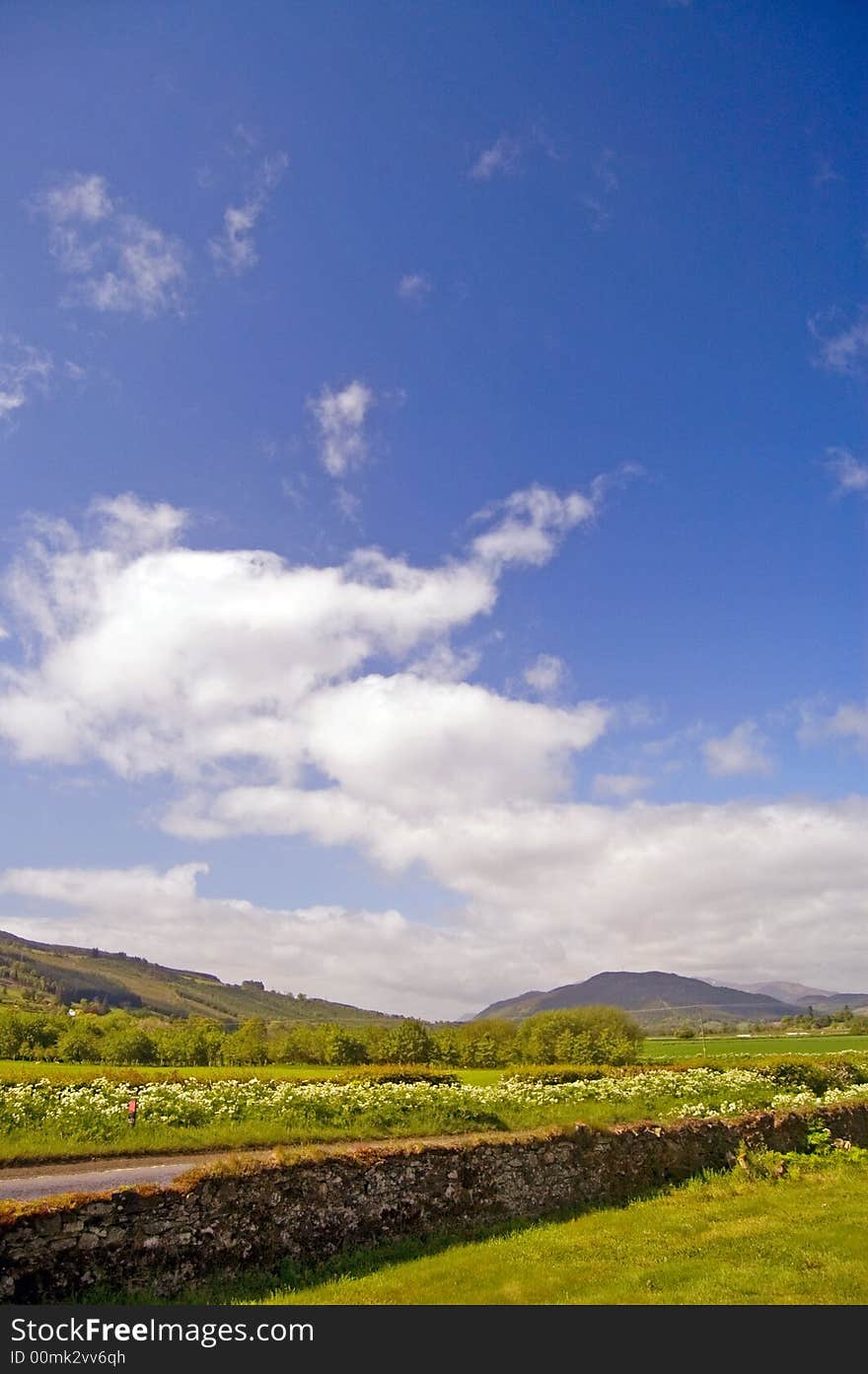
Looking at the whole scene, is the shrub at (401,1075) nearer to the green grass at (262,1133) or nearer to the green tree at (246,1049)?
the green grass at (262,1133)

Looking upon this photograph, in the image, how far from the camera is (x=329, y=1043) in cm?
9206

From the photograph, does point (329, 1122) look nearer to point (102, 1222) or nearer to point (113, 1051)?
point (102, 1222)

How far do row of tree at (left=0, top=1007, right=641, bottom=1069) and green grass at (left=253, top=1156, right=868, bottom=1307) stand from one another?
80.3 meters

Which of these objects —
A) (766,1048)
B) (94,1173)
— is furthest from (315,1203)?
(766,1048)

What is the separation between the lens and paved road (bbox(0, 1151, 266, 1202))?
19.2 m

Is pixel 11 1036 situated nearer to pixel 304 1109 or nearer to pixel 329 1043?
pixel 329 1043

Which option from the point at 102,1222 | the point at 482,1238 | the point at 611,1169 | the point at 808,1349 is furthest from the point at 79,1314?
the point at 611,1169

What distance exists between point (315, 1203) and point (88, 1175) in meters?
12.7

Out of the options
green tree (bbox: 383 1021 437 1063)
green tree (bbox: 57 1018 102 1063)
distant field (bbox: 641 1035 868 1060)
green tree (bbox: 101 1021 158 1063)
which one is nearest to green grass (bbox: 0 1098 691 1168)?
green tree (bbox: 101 1021 158 1063)

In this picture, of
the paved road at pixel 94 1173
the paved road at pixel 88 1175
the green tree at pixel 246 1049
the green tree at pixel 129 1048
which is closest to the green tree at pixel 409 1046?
the green tree at pixel 246 1049

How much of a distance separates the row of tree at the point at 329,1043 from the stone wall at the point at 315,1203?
78.3m

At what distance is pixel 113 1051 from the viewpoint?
81812 millimetres

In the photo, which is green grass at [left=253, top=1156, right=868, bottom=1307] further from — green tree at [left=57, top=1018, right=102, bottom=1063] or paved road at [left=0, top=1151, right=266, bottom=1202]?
green tree at [left=57, top=1018, right=102, bottom=1063]

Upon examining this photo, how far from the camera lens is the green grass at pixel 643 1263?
1084cm
